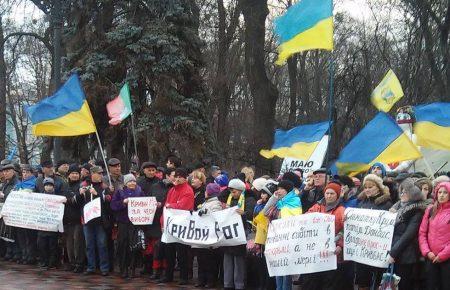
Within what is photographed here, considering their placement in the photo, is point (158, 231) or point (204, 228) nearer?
point (204, 228)

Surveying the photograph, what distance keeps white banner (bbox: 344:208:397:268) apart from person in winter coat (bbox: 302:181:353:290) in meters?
0.08

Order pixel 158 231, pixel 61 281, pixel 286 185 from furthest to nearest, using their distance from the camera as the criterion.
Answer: pixel 158 231 → pixel 61 281 → pixel 286 185

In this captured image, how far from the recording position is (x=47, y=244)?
13016mm

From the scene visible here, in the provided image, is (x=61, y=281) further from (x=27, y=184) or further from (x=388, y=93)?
(x=388, y=93)

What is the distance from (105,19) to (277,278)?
13203mm

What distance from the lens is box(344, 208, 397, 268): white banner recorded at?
8.23 metres

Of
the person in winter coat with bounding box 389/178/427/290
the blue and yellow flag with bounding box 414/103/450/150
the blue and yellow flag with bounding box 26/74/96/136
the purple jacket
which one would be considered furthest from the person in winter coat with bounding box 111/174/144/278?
the person in winter coat with bounding box 389/178/427/290

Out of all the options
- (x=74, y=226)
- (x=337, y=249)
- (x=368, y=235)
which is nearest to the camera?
(x=368, y=235)

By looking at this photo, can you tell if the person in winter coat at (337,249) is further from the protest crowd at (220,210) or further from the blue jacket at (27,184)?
the blue jacket at (27,184)

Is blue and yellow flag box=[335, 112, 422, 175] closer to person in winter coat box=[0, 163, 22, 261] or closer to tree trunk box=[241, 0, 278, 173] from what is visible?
person in winter coat box=[0, 163, 22, 261]

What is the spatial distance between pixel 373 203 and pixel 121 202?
462cm

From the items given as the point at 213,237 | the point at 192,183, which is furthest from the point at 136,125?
the point at 213,237

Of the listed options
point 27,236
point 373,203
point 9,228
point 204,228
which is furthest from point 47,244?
point 373,203

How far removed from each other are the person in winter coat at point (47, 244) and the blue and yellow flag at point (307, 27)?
5.17m
